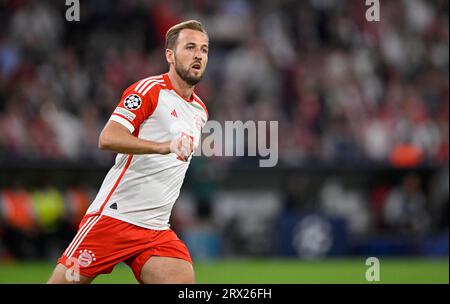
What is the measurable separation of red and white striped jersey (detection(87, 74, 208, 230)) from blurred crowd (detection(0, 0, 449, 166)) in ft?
30.2

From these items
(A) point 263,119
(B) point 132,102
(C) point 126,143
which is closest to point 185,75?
(B) point 132,102

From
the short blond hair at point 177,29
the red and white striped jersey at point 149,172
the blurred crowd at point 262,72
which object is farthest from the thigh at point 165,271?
the blurred crowd at point 262,72

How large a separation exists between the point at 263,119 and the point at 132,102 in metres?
10.6

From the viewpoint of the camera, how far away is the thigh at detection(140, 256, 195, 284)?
6273 mm

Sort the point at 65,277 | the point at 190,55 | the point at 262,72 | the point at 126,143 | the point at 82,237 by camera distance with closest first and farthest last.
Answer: the point at 126,143
the point at 65,277
the point at 82,237
the point at 190,55
the point at 262,72

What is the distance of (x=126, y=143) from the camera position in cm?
588

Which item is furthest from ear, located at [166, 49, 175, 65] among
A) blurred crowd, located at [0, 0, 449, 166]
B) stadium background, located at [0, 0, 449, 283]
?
blurred crowd, located at [0, 0, 449, 166]

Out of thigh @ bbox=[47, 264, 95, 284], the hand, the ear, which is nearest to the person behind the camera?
the hand

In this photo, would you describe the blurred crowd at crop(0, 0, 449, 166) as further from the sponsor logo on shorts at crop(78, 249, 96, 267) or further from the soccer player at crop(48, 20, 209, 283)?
the sponsor logo on shorts at crop(78, 249, 96, 267)

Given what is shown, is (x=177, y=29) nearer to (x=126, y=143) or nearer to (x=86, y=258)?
(x=126, y=143)

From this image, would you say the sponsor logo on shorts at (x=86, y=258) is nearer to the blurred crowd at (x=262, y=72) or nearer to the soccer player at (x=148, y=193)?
the soccer player at (x=148, y=193)

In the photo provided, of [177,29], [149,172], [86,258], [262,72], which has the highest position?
[262,72]

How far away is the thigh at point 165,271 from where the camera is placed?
627 centimetres

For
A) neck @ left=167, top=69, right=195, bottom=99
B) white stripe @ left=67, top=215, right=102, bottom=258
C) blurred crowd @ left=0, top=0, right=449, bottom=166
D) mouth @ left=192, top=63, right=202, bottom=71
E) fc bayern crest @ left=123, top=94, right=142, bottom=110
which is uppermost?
blurred crowd @ left=0, top=0, right=449, bottom=166
